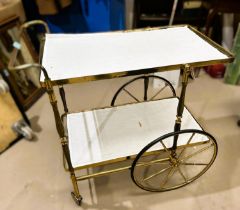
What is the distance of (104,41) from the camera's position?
1.01 meters

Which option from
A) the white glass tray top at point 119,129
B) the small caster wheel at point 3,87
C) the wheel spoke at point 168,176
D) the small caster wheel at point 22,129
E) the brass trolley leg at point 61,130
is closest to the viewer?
the brass trolley leg at point 61,130

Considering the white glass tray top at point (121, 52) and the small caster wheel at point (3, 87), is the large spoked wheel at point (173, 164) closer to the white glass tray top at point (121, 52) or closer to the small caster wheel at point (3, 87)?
the white glass tray top at point (121, 52)

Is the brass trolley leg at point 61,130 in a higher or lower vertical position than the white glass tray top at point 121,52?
lower

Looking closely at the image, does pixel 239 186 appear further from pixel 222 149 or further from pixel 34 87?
pixel 34 87

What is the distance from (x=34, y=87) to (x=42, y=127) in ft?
1.52

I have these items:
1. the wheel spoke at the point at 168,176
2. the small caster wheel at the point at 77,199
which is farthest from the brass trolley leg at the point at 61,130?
the wheel spoke at the point at 168,176

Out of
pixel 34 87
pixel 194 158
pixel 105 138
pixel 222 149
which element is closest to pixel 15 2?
pixel 34 87

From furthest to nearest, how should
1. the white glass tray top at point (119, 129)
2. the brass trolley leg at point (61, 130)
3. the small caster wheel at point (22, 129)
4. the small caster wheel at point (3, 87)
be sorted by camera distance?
1. the small caster wheel at point (22, 129)
2. the small caster wheel at point (3, 87)
3. the white glass tray top at point (119, 129)
4. the brass trolley leg at point (61, 130)

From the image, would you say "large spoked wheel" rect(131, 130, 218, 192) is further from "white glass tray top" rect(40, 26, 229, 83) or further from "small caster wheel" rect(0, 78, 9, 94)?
"small caster wheel" rect(0, 78, 9, 94)

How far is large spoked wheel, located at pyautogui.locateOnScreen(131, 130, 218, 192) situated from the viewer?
3.65ft

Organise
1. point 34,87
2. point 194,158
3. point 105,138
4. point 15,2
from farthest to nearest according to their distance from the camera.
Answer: point 34,87 < point 15,2 < point 194,158 < point 105,138

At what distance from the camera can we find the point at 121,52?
3.00 ft

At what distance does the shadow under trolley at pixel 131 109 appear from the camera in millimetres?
814

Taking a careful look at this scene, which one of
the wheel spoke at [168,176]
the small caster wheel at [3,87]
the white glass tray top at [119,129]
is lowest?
the wheel spoke at [168,176]
